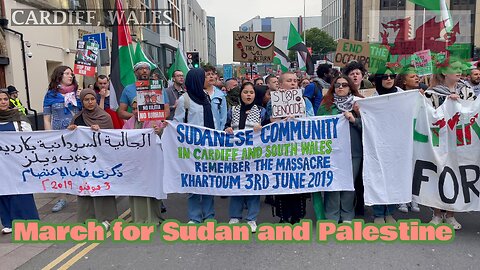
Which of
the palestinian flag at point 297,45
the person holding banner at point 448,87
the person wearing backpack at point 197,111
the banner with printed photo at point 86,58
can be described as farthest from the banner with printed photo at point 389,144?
the palestinian flag at point 297,45

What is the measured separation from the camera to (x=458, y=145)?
455cm

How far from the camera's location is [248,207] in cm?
488

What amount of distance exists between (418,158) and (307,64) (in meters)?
7.61

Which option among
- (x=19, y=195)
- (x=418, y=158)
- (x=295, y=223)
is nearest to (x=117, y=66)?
(x=19, y=195)

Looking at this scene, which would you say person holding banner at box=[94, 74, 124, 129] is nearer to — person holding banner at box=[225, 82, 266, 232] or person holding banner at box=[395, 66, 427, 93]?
person holding banner at box=[225, 82, 266, 232]

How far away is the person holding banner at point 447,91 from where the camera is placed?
4.68 meters

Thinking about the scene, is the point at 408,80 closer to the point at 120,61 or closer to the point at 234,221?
the point at 234,221

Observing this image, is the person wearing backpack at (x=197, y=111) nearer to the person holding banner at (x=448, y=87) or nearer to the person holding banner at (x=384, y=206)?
the person holding banner at (x=384, y=206)

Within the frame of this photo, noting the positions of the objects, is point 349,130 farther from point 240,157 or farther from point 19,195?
point 19,195

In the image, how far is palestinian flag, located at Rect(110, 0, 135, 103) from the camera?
650cm

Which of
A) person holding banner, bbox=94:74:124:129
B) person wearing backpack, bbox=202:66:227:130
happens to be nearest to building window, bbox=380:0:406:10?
person holding banner, bbox=94:74:124:129

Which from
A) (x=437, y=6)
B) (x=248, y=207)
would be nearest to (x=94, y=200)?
(x=248, y=207)

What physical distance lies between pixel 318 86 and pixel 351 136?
2.05 m

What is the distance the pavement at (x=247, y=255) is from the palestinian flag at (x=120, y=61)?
2736 millimetres
